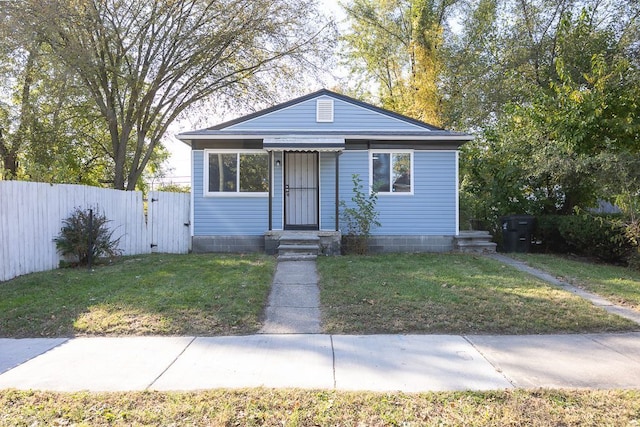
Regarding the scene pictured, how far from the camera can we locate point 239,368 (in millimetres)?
4098

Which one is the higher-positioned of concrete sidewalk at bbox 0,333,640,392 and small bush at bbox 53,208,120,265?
small bush at bbox 53,208,120,265

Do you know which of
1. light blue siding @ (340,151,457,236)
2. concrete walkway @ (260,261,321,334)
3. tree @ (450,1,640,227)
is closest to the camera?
concrete walkway @ (260,261,321,334)

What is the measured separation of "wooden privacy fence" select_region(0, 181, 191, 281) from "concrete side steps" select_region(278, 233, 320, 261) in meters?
2.85

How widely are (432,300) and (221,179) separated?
24.2 ft

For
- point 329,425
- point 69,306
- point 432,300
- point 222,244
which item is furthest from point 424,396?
point 222,244

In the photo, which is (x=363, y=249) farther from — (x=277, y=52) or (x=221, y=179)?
(x=277, y=52)

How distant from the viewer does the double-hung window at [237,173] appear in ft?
38.6

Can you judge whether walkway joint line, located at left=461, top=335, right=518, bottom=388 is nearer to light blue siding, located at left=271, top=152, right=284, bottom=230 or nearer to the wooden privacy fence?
light blue siding, located at left=271, top=152, right=284, bottom=230

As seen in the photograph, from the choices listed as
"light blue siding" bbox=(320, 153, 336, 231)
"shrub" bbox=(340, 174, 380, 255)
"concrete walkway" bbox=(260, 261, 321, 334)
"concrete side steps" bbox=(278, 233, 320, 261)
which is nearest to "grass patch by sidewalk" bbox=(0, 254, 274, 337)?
"concrete walkway" bbox=(260, 261, 321, 334)

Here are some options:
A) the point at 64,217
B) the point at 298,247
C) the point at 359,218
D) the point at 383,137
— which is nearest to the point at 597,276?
the point at 359,218

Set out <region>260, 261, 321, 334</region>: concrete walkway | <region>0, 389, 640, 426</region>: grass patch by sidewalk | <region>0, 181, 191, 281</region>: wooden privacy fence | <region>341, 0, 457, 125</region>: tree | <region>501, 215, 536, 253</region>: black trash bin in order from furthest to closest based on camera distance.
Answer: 1. <region>341, 0, 457, 125</region>: tree
2. <region>501, 215, 536, 253</region>: black trash bin
3. <region>0, 181, 191, 281</region>: wooden privacy fence
4. <region>260, 261, 321, 334</region>: concrete walkway
5. <region>0, 389, 640, 426</region>: grass patch by sidewalk

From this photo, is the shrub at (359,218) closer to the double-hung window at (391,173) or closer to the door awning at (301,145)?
the double-hung window at (391,173)

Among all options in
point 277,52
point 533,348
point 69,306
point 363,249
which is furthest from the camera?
point 277,52

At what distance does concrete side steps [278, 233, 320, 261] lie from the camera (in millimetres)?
10211
